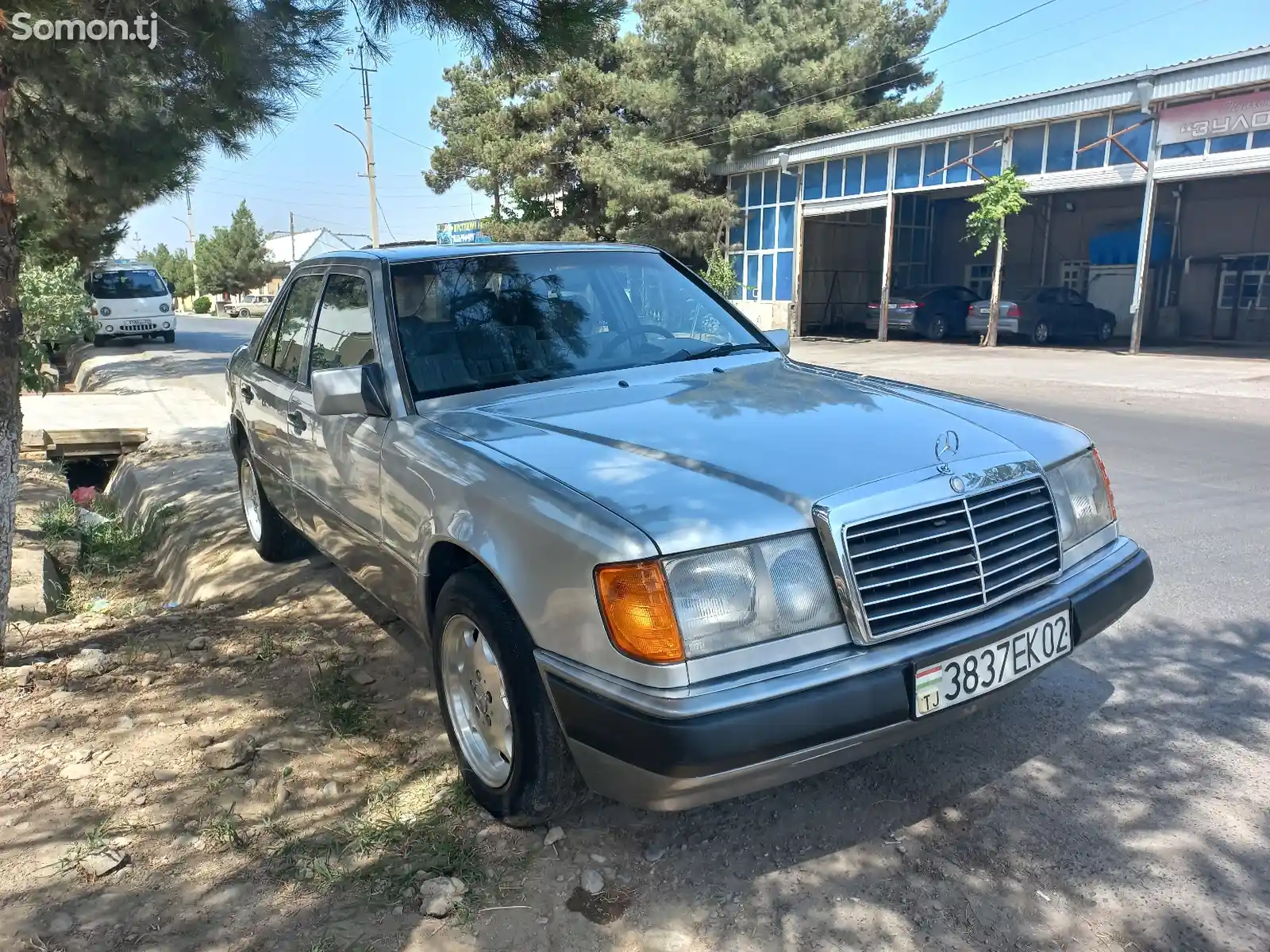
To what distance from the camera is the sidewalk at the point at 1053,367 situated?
14102 millimetres

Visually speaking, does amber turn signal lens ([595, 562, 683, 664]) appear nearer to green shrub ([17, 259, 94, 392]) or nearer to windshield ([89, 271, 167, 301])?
green shrub ([17, 259, 94, 392])

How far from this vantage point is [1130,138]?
18.9m

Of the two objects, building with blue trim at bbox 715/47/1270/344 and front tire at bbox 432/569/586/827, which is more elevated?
building with blue trim at bbox 715/47/1270/344

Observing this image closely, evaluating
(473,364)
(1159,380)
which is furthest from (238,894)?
(1159,380)

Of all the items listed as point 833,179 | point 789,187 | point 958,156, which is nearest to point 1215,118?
point 958,156

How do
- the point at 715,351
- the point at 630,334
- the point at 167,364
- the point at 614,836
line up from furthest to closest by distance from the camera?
the point at 167,364 → the point at 715,351 → the point at 630,334 → the point at 614,836

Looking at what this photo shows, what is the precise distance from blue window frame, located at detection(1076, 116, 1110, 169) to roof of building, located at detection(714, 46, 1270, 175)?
39 cm

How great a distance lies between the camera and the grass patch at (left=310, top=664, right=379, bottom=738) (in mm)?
3393

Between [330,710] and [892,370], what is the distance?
15.6 meters

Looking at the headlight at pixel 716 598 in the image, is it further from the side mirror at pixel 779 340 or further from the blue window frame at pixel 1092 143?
the blue window frame at pixel 1092 143

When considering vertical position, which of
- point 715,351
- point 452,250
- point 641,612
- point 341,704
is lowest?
point 341,704

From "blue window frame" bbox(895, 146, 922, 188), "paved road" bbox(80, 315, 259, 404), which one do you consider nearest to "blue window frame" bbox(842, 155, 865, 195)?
"blue window frame" bbox(895, 146, 922, 188)

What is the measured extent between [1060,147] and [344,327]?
67.6 feet

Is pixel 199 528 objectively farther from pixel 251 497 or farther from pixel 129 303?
pixel 129 303
